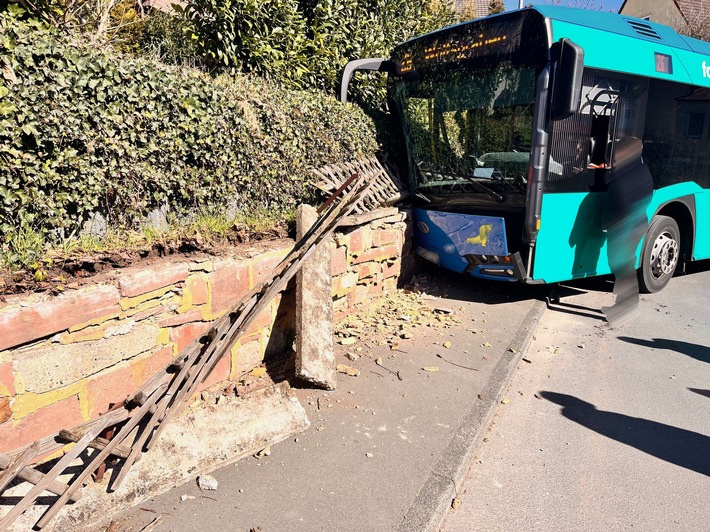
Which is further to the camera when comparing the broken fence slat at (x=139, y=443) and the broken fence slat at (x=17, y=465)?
the broken fence slat at (x=139, y=443)

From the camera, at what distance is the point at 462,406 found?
4.05 metres

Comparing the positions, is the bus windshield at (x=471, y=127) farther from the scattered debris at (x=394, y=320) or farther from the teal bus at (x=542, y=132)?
the scattered debris at (x=394, y=320)

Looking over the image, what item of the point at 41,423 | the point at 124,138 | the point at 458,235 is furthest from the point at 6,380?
the point at 458,235

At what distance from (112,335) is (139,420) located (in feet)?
1.93

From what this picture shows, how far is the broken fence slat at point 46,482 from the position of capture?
7.59 feet

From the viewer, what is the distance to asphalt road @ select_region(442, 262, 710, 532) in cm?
297

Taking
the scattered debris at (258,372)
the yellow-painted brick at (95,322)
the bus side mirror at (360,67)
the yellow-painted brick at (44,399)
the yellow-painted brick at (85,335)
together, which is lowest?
the scattered debris at (258,372)

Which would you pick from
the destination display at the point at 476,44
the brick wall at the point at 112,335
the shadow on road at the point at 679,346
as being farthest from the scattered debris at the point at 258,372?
the destination display at the point at 476,44

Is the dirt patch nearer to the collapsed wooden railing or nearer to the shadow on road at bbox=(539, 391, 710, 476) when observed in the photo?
the collapsed wooden railing

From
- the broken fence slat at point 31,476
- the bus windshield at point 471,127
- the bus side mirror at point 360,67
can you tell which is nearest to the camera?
the broken fence slat at point 31,476

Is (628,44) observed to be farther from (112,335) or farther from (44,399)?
(44,399)

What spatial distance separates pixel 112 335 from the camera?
10.4ft

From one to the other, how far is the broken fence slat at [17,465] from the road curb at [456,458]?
189cm

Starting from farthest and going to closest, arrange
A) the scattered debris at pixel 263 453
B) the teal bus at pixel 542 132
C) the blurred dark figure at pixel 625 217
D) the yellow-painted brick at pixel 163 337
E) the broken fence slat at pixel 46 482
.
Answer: the blurred dark figure at pixel 625 217, the teal bus at pixel 542 132, the yellow-painted brick at pixel 163 337, the scattered debris at pixel 263 453, the broken fence slat at pixel 46 482
